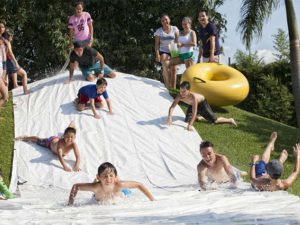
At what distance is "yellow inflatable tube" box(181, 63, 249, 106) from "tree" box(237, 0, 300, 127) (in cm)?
188

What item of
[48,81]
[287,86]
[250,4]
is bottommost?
[287,86]

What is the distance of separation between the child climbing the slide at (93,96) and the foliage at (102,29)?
6.74 metres

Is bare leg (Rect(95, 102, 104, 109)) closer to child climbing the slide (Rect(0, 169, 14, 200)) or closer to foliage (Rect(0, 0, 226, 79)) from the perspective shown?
child climbing the slide (Rect(0, 169, 14, 200))

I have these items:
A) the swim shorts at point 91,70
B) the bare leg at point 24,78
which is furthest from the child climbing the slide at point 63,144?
the swim shorts at point 91,70

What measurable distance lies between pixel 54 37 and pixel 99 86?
737 cm

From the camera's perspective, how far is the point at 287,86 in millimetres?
17547

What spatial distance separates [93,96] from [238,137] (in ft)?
8.52

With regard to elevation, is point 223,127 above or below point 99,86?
below

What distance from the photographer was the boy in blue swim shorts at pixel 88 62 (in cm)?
1070

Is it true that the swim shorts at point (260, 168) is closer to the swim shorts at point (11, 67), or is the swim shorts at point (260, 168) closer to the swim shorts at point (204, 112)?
the swim shorts at point (204, 112)

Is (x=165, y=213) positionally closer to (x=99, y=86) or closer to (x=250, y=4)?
(x=99, y=86)

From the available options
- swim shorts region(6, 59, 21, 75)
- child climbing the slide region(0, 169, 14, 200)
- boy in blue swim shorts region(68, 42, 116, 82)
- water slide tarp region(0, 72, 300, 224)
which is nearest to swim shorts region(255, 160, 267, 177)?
water slide tarp region(0, 72, 300, 224)

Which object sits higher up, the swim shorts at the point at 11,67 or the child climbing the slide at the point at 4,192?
the swim shorts at the point at 11,67

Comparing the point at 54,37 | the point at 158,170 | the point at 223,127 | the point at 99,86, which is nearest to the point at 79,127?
the point at 99,86
